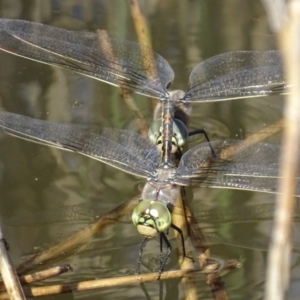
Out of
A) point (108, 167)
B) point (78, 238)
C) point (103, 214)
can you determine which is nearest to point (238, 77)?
point (108, 167)

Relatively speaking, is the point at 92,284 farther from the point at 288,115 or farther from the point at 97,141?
the point at 288,115

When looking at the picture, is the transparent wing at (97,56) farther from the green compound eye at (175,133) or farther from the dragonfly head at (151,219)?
the dragonfly head at (151,219)

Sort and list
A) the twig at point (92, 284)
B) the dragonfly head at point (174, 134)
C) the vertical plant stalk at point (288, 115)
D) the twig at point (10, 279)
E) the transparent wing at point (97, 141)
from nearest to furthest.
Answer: the vertical plant stalk at point (288, 115) → the twig at point (10, 279) → the twig at point (92, 284) → the transparent wing at point (97, 141) → the dragonfly head at point (174, 134)

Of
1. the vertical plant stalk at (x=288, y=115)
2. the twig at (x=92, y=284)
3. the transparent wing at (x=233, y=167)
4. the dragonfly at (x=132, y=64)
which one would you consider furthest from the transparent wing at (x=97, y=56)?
the vertical plant stalk at (x=288, y=115)

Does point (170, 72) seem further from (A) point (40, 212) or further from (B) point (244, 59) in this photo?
(A) point (40, 212)

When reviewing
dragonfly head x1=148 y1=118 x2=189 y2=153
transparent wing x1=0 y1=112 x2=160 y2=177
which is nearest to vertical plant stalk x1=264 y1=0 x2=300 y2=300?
transparent wing x1=0 y1=112 x2=160 y2=177

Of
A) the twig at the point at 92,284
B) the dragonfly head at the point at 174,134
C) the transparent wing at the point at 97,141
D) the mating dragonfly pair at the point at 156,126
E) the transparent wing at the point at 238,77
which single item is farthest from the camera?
the transparent wing at the point at 238,77

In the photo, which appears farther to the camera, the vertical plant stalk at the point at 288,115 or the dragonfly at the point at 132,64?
the dragonfly at the point at 132,64

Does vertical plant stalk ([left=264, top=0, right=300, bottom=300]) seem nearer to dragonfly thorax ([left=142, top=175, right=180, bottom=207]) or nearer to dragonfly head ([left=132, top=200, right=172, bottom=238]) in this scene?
dragonfly head ([left=132, top=200, right=172, bottom=238])
